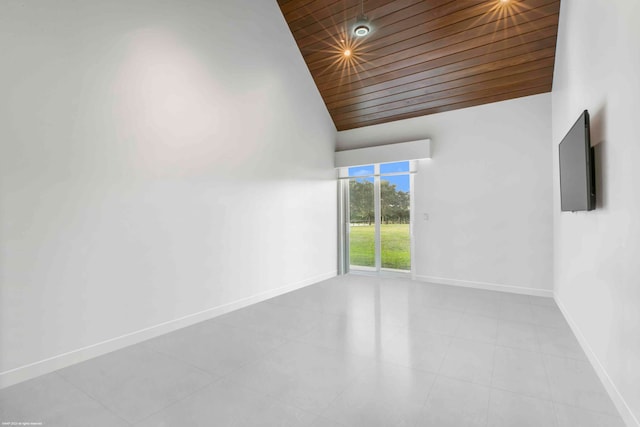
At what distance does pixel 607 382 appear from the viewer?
2189 millimetres

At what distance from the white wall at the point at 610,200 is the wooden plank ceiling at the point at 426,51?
2.39ft

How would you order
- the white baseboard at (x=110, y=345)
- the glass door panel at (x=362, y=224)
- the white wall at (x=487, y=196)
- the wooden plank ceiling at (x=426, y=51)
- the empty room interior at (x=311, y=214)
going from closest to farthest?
the empty room interior at (x=311, y=214)
the white baseboard at (x=110, y=345)
the wooden plank ceiling at (x=426, y=51)
the white wall at (x=487, y=196)
the glass door panel at (x=362, y=224)

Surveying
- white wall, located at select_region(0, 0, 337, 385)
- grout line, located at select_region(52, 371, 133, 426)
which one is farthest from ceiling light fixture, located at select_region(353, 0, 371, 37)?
grout line, located at select_region(52, 371, 133, 426)

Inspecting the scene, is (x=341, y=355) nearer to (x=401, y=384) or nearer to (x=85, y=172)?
(x=401, y=384)

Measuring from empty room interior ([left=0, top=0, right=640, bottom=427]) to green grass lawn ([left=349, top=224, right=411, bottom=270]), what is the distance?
0.04 meters

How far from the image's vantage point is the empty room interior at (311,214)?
6.97 feet

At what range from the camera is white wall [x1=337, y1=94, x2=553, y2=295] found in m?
4.57

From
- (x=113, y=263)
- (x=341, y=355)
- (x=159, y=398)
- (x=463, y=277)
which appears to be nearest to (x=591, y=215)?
(x=341, y=355)

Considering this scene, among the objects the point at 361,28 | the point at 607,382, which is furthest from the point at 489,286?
the point at 361,28

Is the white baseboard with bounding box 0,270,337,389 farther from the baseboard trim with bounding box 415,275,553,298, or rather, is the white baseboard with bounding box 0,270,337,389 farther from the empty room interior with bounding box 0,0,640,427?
the baseboard trim with bounding box 415,275,553,298

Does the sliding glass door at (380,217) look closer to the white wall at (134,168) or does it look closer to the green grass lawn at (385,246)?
the green grass lawn at (385,246)

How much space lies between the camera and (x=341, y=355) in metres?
2.79

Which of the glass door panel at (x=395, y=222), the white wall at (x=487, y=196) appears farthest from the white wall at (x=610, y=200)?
the glass door panel at (x=395, y=222)

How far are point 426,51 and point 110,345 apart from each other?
16.8ft
